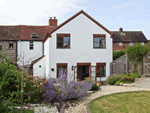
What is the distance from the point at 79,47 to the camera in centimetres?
1747

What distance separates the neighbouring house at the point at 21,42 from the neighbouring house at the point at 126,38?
2048 cm

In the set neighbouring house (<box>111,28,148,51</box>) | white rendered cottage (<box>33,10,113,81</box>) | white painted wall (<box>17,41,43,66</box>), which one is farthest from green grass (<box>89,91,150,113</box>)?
neighbouring house (<box>111,28,148,51</box>)

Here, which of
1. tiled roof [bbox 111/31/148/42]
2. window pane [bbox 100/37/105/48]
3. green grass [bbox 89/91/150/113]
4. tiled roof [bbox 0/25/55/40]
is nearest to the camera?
green grass [bbox 89/91/150/113]

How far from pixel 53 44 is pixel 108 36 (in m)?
6.21

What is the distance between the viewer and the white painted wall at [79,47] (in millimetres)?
17031

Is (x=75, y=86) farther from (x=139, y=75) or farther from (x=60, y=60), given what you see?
(x=139, y=75)

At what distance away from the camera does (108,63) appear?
59.3ft

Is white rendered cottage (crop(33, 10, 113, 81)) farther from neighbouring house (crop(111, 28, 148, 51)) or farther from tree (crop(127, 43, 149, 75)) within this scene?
neighbouring house (crop(111, 28, 148, 51))

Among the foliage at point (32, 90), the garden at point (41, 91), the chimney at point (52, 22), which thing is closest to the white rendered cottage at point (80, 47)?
the garden at point (41, 91)

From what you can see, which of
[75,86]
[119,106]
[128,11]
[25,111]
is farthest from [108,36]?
[25,111]

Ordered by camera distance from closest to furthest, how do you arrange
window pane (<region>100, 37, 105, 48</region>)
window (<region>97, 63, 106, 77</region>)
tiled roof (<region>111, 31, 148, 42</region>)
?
window (<region>97, 63, 106, 77</region>)
window pane (<region>100, 37, 105, 48</region>)
tiled roof (<region>111, 31, 148, 42</region>)

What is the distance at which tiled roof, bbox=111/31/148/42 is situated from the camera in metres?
39.9

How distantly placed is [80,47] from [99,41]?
2282 millimetres

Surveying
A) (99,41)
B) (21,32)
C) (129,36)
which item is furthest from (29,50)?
(129,36)
